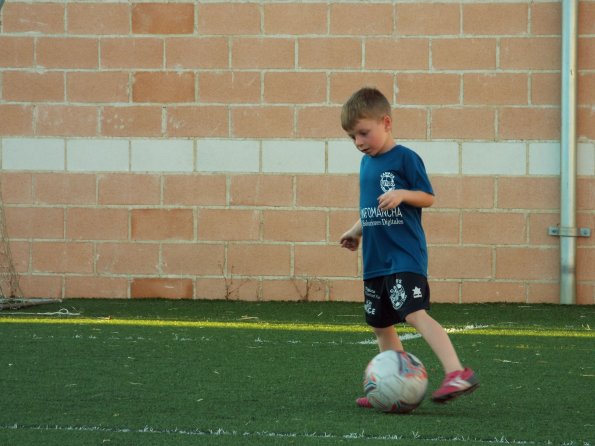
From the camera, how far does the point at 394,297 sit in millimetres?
4559

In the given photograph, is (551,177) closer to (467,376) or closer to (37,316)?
(37,316)

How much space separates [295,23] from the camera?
8.98 metres

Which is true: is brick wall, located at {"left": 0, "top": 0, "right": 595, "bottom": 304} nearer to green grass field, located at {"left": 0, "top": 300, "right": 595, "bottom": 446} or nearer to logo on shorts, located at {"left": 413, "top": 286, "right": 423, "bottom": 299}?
green grass field, located at {"left": 0, "top": 300, "right": 595, "bottom": 446}

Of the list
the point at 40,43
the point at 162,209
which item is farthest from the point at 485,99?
the point at 40,43

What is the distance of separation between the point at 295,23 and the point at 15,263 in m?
2.86

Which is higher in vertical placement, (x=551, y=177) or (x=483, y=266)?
(x=551, y=177)

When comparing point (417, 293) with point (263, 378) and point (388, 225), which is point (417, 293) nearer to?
point (388, 225)

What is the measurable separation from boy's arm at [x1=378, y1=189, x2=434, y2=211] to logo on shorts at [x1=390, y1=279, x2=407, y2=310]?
1.03 ft

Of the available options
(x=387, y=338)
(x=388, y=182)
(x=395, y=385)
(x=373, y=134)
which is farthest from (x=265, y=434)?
(x=373, y=134)

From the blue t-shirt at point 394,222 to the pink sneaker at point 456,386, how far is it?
1.62 ft

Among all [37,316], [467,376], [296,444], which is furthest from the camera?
[37,316]

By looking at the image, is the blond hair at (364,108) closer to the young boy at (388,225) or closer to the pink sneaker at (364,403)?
the young boy at (388,225)

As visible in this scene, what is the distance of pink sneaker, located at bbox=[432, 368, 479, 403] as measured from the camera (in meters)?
4.23

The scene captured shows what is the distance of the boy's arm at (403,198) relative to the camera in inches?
172
